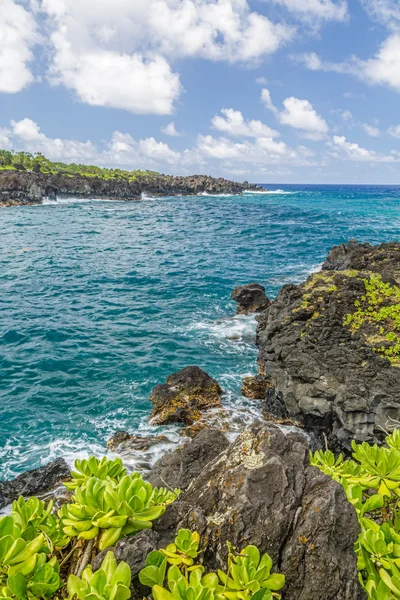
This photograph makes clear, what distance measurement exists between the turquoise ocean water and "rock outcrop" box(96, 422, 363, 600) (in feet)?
28.0

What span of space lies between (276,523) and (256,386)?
10691 millimetres

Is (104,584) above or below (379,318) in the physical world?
above

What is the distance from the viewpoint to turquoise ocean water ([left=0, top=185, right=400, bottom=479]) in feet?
39.1

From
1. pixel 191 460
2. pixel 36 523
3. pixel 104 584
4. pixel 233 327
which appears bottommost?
pixel 233 327

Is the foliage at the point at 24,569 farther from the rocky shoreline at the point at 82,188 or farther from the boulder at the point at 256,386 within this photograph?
the rocky shoreline at the point at 82,188

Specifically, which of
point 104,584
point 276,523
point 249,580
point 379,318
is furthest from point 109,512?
point 379,318

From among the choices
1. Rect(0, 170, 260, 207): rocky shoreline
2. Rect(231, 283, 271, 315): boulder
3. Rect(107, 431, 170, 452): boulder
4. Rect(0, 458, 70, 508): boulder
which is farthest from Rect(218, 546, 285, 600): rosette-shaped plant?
Rect(0, 170, 260, 207): rocky shoreline

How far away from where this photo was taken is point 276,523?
106 inches

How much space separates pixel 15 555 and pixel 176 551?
935mm

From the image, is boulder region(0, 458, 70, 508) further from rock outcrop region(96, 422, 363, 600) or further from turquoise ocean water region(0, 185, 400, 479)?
rock outcrop region(96, 422, 363, 600)

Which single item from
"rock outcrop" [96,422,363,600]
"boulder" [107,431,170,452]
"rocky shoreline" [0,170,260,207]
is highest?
"rocky shoreline" [0,170,260,207]

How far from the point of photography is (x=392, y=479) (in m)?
2.87

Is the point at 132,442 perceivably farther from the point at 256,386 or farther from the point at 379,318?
the point at 379,318

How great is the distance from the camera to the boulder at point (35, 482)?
27.7 feet
